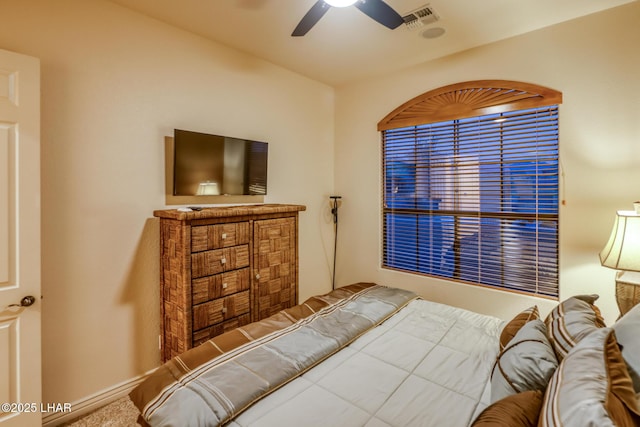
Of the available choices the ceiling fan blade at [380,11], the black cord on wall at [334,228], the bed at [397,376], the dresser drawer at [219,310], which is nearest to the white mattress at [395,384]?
the bed at [397,376]

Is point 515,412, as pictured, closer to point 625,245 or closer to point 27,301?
point 625,245

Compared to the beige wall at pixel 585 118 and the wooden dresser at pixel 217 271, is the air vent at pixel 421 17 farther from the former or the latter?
the wooden dresser at pixel 217 271

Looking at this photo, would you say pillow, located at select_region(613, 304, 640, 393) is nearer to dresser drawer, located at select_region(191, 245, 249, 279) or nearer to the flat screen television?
dresser drawer, located at select_region(191, 245, 249, 279)

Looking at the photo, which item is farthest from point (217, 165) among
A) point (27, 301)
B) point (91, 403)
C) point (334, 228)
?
point (91, 403)

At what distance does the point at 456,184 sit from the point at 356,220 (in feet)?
4.16

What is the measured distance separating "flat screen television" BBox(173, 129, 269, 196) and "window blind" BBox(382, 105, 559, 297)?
1.53 meters

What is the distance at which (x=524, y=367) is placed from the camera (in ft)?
3.89

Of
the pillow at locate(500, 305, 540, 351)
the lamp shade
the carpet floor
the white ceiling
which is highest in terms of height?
the white ceiling

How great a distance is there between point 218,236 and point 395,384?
1.56m

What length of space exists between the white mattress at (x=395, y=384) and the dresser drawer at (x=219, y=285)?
1.09 meters

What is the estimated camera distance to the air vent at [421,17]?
2.28 meters

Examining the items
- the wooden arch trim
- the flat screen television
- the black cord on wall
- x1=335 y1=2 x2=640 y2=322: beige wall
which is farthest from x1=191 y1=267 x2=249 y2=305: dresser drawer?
the wooden arch trim

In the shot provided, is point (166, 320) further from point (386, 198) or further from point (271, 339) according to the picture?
point (386, 198)

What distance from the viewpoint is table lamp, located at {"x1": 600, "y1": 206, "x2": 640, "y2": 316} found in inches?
75.6
